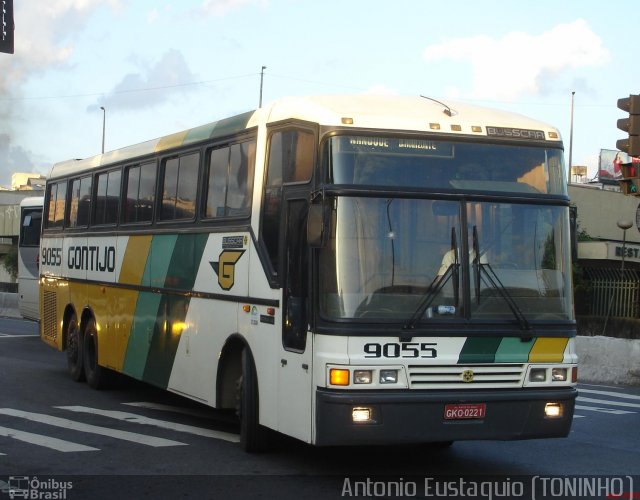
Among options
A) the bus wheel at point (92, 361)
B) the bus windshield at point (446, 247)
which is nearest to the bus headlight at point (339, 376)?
the bus windshield at point (446, 247)

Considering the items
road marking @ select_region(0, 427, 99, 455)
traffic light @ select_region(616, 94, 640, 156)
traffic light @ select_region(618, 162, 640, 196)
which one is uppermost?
traffic light @ select_region(616, 94, 640, 156)

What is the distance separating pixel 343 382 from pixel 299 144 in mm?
2204

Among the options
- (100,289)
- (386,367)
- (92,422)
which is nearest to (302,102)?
(386,367)

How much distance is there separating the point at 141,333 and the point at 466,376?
5.78 metres

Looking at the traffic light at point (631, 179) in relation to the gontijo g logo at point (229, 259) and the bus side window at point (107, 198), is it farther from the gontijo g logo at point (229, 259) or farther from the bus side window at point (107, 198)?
the gontijo g logo at point (229, 259)

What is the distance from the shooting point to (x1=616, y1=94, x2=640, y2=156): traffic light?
643 inches

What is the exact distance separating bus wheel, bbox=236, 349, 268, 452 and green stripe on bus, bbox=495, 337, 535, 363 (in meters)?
2.42

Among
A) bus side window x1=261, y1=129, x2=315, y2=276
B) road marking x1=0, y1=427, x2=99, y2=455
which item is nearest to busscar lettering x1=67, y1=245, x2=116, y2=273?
road marking x1=0, y1=427, x2=99, y2=455

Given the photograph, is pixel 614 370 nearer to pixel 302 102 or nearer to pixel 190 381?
pixel 190 381

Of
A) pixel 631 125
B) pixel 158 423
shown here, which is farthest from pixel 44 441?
pixel 631 125

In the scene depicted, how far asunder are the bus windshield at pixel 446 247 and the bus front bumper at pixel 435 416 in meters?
0.63

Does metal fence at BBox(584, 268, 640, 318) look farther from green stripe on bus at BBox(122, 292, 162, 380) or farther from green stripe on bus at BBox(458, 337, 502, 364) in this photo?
green stripe on bus at BBox(458, 337, 502, 364)

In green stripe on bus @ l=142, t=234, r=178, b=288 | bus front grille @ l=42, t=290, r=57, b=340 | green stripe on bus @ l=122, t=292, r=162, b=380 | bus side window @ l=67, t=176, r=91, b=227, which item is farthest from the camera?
bus front grille @ l=42, t=290, r=57, b=340

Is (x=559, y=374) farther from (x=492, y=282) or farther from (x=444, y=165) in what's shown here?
(x=444, y=165)
